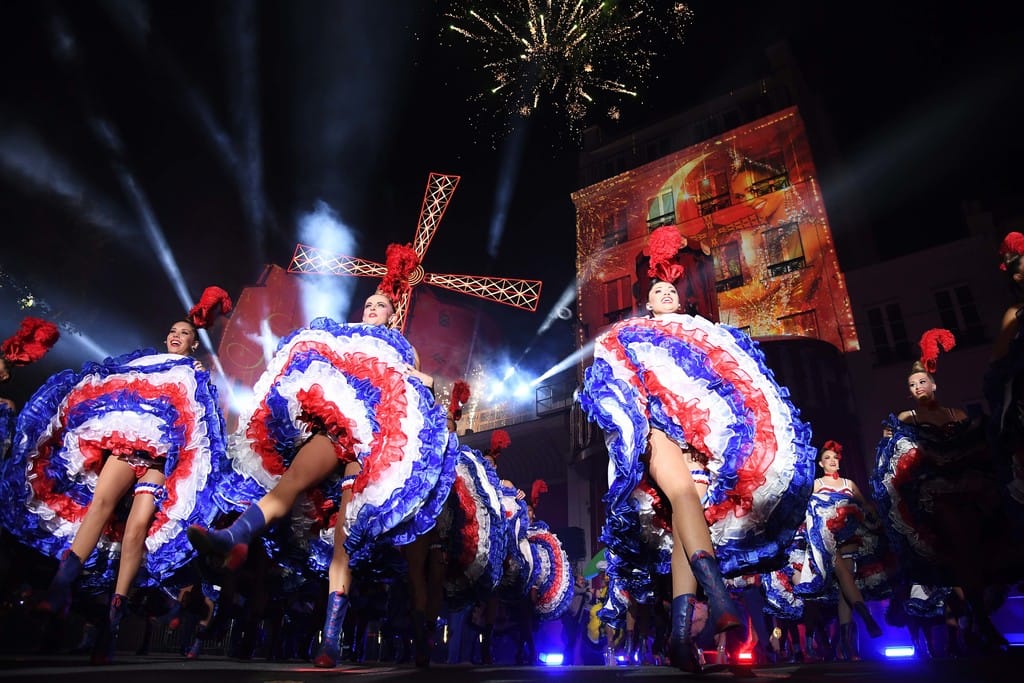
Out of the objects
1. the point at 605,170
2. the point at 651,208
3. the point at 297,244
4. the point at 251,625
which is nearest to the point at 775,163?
the point at 651,208

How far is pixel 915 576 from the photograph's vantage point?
481cm

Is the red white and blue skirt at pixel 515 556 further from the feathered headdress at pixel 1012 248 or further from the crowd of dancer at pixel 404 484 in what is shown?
the feathered headdress at pixel 1012 248

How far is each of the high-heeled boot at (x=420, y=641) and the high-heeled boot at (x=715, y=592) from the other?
1775 mm

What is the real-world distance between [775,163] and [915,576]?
14164mm

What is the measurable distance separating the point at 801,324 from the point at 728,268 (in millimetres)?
2637

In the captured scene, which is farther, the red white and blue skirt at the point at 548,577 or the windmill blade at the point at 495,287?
the windmill blade at the point at 495,287

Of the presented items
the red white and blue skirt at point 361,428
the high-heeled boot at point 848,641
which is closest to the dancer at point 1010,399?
the red white and blue skirt at point 361,428

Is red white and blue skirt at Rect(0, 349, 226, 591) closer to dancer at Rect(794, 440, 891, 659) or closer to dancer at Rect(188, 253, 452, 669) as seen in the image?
dancer at Rect(188, 253, 452, 669)

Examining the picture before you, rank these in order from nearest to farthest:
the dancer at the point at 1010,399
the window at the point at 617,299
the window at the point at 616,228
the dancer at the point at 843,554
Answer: the dancer at the point at 1010,399 → the dancer at the point at 843,554 → the window at the point at 617,299 → the window at the point at 616,228

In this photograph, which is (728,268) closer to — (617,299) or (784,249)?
(784,249)

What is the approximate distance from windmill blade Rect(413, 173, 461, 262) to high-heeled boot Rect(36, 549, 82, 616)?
17982 mm

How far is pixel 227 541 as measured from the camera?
7.54 feet

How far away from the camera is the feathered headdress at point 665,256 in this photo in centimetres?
358

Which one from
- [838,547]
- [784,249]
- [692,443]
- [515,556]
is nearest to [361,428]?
[692,443]
